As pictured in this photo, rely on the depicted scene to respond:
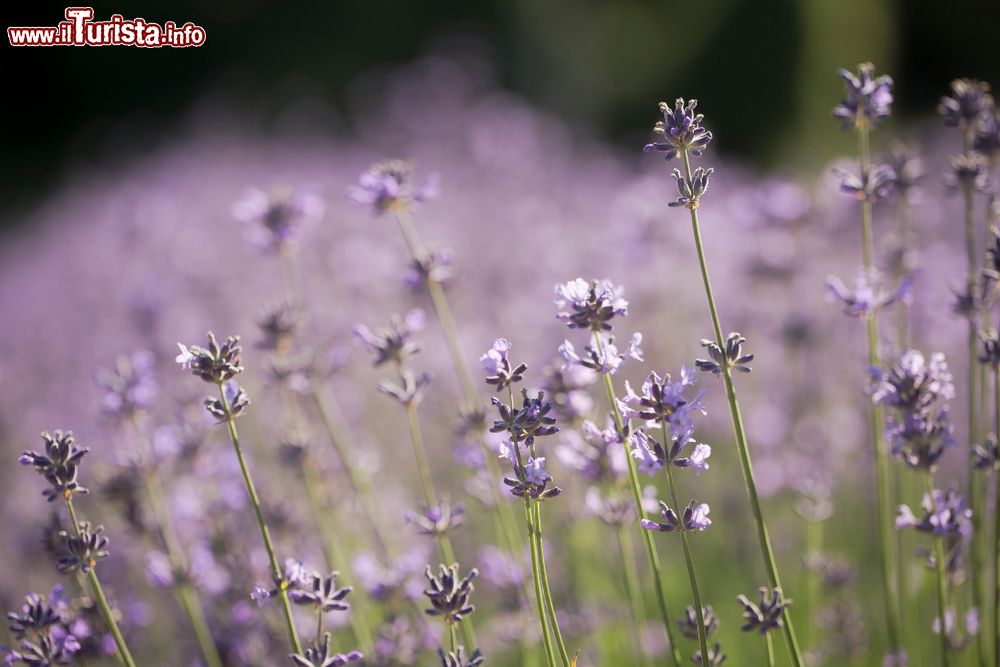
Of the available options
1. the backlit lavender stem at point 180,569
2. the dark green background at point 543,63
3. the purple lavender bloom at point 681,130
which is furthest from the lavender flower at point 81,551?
the dark green background at point 543,63

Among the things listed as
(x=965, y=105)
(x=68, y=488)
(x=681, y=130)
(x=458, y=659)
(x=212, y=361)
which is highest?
(x=965, y=105)

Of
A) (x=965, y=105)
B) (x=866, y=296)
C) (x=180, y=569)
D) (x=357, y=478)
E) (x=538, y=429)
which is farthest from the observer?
(x=357, y=478)

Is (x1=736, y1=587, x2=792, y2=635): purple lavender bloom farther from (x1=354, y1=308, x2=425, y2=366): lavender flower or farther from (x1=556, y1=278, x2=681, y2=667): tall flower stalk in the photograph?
(x1=354, y1=308, x2=425, y2=366): lavender flower

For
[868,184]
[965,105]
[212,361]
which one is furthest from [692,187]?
[212,361]

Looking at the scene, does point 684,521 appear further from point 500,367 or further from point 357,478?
point 357,478

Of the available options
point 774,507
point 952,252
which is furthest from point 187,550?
point 952,252

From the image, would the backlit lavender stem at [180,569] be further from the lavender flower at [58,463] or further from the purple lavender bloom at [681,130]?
the purple lavender bloom at [681,130]
